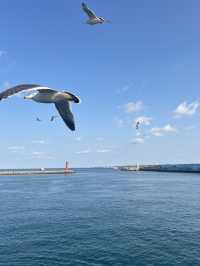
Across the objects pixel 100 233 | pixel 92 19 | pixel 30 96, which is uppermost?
pixel 92 19

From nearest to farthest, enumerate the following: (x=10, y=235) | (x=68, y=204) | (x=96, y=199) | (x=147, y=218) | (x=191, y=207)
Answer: (x=10, y=235), (x=147, y=218), (x=191, y=207), (x=68, y=204), (x=96, y=199)

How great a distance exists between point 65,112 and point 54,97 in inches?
31.7

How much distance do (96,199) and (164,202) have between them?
51.1 ft

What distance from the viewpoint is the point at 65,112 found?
854 centimetres

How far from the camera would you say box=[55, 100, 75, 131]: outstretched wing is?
26.5 ft

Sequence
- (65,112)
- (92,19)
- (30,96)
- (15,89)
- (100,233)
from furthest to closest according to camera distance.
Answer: (100,233)
(92,19)
(65,112)
(30,96)
(15,89)

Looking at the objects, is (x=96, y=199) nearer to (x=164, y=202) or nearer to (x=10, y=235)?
(x=164, y=202)

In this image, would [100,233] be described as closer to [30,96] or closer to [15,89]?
[30,96]

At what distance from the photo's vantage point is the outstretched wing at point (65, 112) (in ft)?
26.5

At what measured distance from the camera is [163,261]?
33.2 metres

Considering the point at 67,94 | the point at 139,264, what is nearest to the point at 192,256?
the point at 139,264

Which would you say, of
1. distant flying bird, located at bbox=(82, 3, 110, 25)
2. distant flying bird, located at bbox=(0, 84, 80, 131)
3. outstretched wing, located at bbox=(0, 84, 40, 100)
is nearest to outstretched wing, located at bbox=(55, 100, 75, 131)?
distant flying bird, located at bbox=(0, 84, 80, 131)

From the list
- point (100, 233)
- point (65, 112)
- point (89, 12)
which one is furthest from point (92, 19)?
point (100, 233)

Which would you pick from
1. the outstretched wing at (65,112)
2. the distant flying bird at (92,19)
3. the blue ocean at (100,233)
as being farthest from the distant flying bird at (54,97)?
the blue ocean at (100,233)
